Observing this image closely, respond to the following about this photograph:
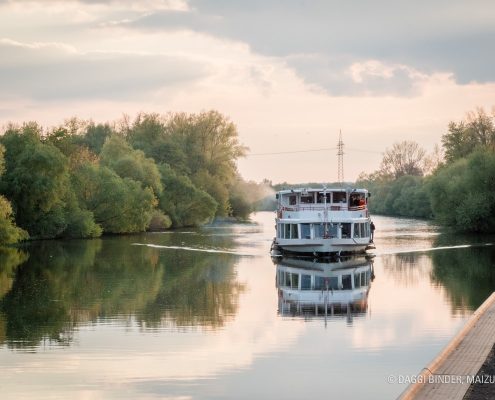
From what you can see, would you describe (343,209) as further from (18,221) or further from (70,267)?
(18,221)

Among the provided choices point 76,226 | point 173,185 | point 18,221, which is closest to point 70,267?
point 18,221

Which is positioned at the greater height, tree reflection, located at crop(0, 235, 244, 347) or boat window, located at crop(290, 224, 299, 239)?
boat window, located at crop(290, 224, 299, 239)

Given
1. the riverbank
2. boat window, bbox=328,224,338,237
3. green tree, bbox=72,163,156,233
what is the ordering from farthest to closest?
green tree, bbox=72,163,156,233
boat window, bbox=328,224,338,237
the riverbank

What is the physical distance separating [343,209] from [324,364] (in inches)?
1381

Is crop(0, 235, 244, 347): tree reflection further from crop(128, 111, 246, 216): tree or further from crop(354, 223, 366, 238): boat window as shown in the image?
crop(128, 111, 246, 216): tree

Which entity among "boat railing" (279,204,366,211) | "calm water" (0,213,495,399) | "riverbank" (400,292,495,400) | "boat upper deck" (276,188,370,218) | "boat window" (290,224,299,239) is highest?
"boat upper deck" (276,188,370,218)

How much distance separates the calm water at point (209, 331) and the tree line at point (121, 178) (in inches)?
930

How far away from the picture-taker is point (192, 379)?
17609 millimetres

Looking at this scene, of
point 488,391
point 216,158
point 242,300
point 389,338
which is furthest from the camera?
point 216,158

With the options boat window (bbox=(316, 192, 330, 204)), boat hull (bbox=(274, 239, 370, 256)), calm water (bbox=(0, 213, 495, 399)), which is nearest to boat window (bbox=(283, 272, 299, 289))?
calm water (bbox=(0, 213, 495, 399))

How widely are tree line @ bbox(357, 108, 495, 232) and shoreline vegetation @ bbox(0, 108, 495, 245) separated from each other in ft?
0.44

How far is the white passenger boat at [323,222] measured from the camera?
51.4m

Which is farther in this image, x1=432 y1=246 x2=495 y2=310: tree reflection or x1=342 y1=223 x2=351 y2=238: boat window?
x1=342 y1=223 x2=351 y2=238: boat window

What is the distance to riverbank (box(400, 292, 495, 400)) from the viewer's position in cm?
1403
